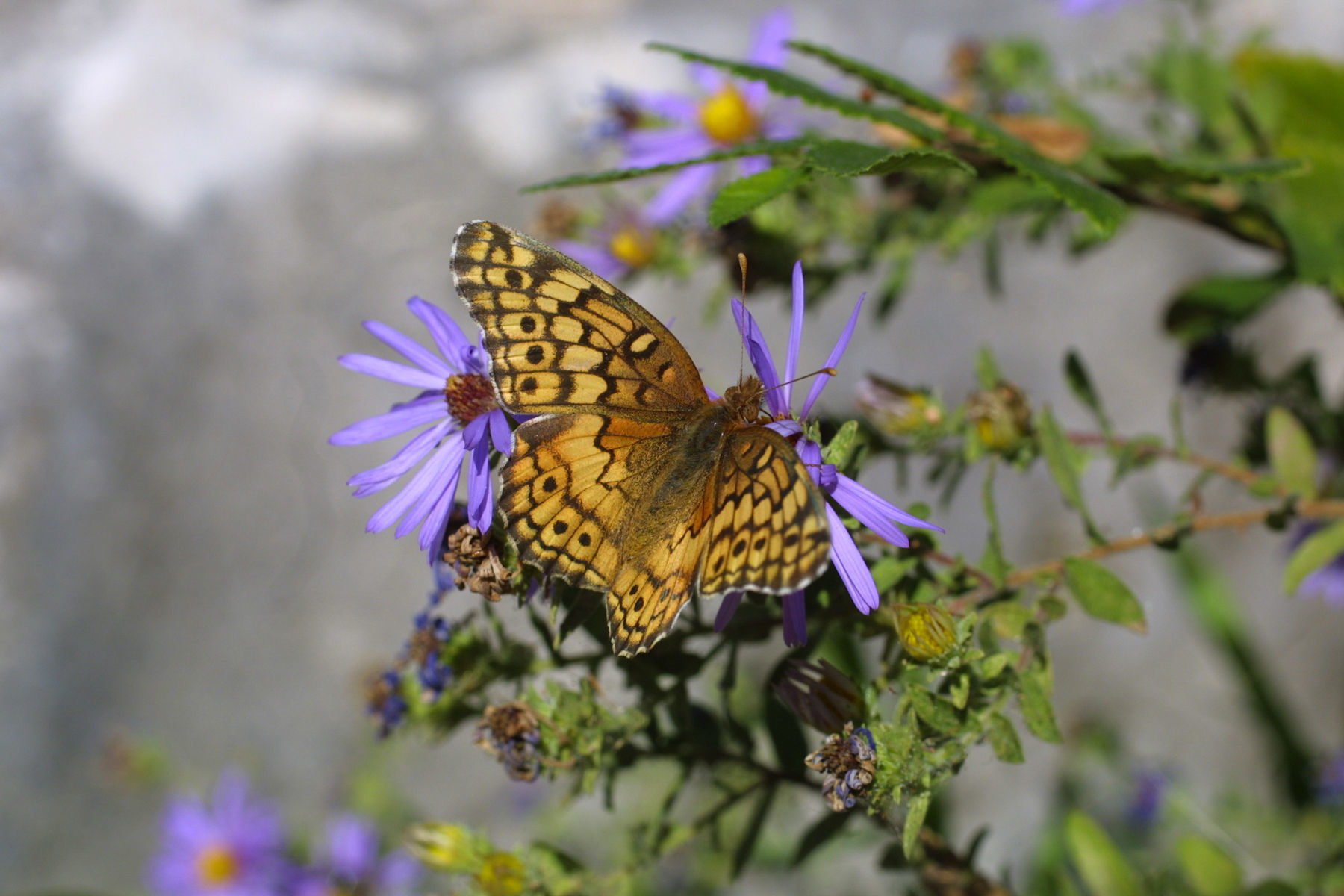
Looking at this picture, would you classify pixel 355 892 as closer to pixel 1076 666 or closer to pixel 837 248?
pixel 837 248

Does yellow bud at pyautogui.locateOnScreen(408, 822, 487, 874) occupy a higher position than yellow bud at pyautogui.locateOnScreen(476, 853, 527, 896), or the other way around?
yellow bud at pyautogui.locateOnScreen(476, 853, 527, 896)

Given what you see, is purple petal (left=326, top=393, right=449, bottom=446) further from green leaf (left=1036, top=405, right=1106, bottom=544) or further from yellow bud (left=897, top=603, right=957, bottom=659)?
green leaf (left=1036, top=405, right=1106, bottom=544)

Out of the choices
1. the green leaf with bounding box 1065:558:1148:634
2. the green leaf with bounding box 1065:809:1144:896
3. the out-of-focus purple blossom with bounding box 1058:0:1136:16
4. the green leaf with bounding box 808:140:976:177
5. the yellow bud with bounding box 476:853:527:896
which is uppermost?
the out-of-focus purple blossom with bounding box 1058:0:1136:16

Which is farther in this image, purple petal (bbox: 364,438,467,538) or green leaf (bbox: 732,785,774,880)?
green leaf (bbox: 732,785,774,880)

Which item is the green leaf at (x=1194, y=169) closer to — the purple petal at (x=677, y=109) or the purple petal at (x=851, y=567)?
the purple petal at (x=851, y=567)

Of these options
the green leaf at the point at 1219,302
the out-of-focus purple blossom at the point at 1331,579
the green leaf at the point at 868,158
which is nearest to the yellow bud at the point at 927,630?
the green leaf at the point at 868,158

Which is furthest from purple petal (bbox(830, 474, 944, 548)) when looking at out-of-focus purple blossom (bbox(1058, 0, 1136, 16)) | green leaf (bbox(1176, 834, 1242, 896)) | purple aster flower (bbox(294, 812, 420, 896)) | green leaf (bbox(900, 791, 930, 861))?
out-of-focus purple blossom (bbox(1058, 0, 1136, 16))

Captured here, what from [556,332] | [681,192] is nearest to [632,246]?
[681,192]
